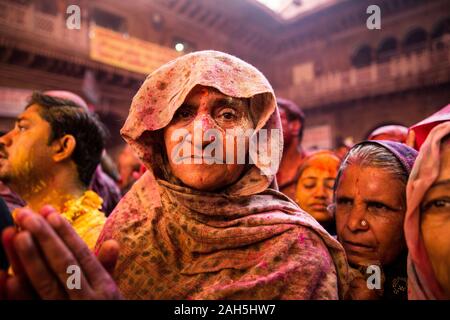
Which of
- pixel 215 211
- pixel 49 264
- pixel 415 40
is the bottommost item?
pixel 49 264

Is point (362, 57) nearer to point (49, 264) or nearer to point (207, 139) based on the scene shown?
point (207, 139)

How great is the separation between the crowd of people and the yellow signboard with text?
1072 centimetres

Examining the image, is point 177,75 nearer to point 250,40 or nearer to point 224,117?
point 224,117

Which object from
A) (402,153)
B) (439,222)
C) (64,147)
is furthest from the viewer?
(64,147)

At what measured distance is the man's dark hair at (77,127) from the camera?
2359 millimetres

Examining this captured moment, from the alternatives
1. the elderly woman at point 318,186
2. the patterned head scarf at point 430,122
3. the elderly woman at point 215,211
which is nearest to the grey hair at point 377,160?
the patterned head scarf at point 430,122

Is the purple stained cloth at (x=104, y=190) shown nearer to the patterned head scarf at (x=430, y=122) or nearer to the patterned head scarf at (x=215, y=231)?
the patterned head scarf at (x=215, y=231)

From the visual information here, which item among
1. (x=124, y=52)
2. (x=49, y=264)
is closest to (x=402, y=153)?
(x=49, y=264)

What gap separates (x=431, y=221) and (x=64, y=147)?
2054 mm

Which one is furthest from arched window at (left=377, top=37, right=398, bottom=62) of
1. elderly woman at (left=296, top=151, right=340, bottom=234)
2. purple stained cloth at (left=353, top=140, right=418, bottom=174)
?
purple stained cloth at (left=353, top=140, right=418, bottom=174)

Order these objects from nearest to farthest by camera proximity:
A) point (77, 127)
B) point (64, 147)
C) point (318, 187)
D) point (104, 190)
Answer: point (64, 147) → point (77, 127) → point (318, 187) → point (104, 190)

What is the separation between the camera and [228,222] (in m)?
1.43

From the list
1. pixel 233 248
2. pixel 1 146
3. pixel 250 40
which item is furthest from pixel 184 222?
pixel 250 40

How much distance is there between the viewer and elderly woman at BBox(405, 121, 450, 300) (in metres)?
1.34
